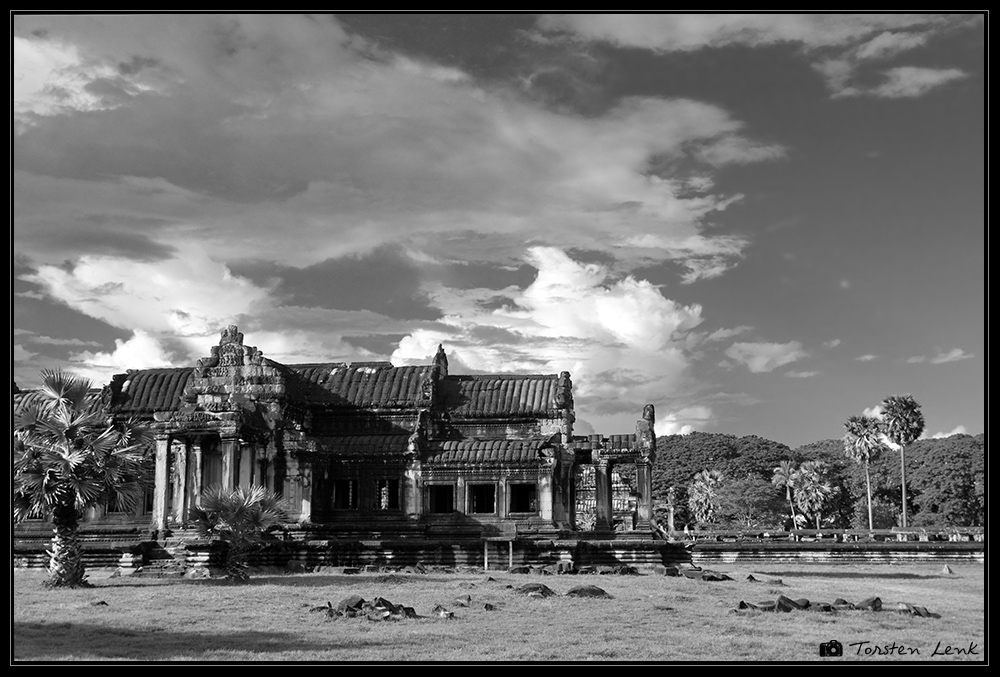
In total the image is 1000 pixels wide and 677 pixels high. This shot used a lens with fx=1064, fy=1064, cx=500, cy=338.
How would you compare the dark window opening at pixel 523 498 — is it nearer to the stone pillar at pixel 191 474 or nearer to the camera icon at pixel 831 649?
the stone pillar at pixel 191 474

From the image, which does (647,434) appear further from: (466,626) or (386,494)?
(466,626)

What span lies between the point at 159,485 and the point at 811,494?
174 ft

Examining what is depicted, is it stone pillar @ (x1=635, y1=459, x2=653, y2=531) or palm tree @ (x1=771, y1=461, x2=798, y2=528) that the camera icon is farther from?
palm tree @ (x1=771, y1=461, x2=798, y2=528)

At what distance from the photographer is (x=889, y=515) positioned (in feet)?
240

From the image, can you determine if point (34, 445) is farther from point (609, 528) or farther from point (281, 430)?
point (609, 528)

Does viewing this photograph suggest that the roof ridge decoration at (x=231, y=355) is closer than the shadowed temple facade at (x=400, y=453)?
No

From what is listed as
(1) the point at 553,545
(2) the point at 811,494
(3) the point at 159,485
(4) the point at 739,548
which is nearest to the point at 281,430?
(3) the point at 159,485

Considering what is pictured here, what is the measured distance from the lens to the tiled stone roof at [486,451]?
36.8 metres

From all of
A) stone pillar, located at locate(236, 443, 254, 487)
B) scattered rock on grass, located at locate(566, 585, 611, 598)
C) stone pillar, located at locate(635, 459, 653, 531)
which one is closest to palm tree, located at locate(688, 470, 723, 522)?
stone pillar, located at locate(635, 459, 653, 531)

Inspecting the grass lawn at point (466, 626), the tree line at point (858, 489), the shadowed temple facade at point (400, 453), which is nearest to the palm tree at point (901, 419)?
the tree line at point (858, 489)

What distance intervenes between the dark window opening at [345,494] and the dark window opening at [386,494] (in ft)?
2.68

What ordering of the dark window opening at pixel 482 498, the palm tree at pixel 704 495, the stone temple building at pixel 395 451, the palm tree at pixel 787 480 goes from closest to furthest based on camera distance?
the stone temple building at pixel 395 451 < the dark window opening at pixel 482 498 < the palm tree at pixel 787 480 < the palm tree at pixel 704 495

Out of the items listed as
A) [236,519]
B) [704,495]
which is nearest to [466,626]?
[236,519]

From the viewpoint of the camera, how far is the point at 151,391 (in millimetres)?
42062
